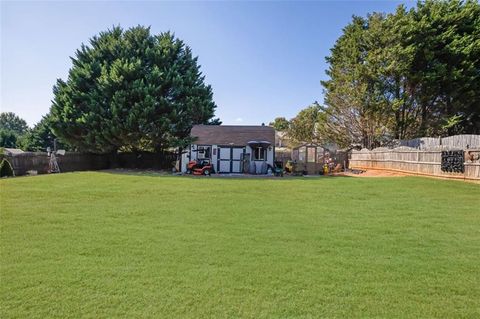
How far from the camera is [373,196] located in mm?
10047

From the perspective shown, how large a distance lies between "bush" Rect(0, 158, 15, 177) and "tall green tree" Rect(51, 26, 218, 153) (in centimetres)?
624

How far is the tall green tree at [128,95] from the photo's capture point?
861 inches

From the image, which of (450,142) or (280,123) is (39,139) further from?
(450,142)

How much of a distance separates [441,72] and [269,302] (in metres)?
22.6

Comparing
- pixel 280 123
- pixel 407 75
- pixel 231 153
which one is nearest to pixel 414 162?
pixel 407 75

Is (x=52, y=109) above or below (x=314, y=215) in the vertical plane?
above

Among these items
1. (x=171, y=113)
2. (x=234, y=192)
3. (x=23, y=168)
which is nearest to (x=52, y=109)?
(x=23, y=168)

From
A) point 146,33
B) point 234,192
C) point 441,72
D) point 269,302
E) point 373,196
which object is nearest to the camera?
point 269,302

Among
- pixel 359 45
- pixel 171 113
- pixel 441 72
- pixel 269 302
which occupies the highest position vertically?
pixel 359 45

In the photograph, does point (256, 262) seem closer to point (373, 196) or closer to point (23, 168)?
point (373, 196)

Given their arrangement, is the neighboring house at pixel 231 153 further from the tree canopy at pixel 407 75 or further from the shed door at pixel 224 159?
Result: the tree canopy at pixel 407 75

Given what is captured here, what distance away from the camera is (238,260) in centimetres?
411

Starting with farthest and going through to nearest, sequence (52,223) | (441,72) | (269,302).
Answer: (441,72) < (52,223) < (269,302)

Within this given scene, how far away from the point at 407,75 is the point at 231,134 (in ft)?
44.3
